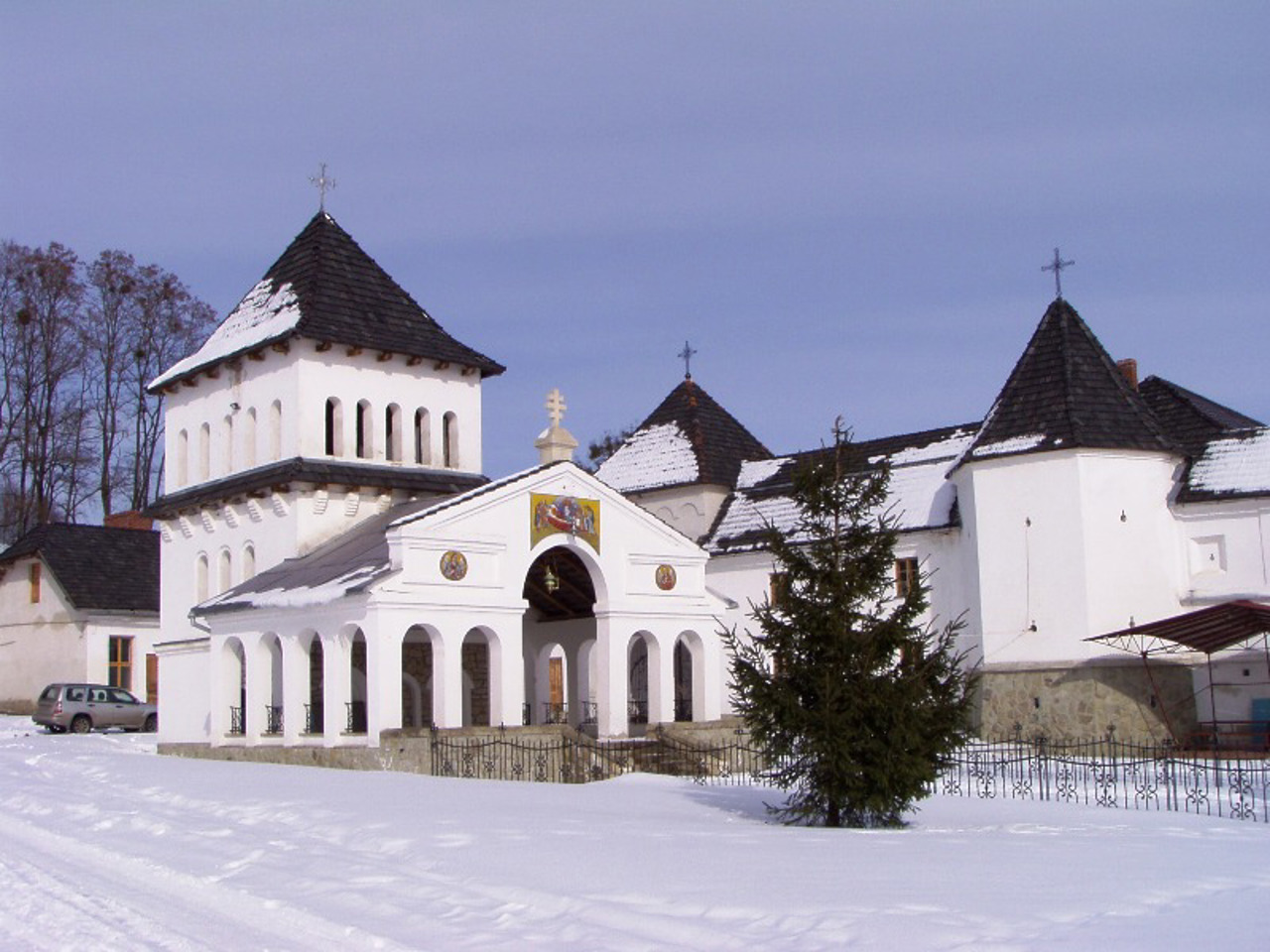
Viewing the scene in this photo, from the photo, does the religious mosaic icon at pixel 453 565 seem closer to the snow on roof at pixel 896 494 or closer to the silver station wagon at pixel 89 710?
the snow on roof at pixel 896 494

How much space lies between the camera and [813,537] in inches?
690

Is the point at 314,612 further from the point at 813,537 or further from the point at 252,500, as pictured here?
the point at 813,537

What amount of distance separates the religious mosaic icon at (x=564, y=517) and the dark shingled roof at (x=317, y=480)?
5068 mm

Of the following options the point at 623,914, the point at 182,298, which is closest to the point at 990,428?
the point at 623,914

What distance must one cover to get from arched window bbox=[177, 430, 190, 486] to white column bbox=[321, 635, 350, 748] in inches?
414

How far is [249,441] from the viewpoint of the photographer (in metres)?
31.3

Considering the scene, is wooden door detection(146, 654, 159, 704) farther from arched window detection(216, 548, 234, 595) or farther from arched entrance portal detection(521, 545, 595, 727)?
arched entrance portal detection(521, 545, 595, 727)

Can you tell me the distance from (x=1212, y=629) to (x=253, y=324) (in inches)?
829

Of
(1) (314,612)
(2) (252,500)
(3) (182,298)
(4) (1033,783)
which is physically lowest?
(4) (1033,783)

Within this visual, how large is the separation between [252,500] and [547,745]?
34.0 feet

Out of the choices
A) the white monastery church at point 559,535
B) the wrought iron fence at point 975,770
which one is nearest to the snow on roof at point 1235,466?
the white monastery church at point 559,535

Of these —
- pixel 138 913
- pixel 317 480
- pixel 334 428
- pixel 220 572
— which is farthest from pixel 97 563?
pixel 138 913

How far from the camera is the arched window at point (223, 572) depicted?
3091 centimetres

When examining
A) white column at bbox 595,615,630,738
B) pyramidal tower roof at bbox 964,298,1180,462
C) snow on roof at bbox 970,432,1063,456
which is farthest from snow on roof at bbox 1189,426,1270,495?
white column at bbox 595,615,630,738
